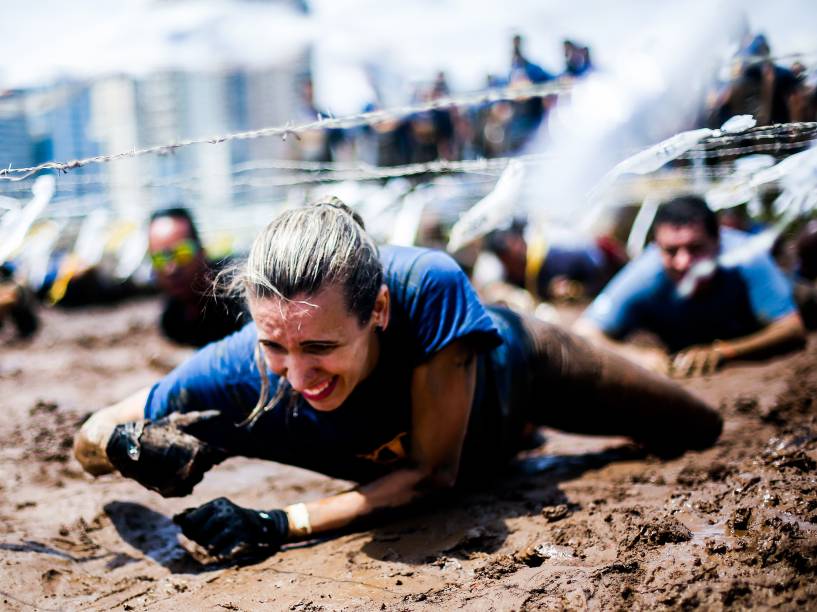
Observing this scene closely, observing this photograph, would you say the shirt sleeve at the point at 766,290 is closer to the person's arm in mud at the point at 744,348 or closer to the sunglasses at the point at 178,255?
the person's arm in mud at the point at 744,348

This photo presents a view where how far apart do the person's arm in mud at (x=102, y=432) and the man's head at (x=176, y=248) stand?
201 cm

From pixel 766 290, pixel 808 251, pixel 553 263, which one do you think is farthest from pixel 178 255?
pixel 808 251

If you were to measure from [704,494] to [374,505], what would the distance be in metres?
0.94

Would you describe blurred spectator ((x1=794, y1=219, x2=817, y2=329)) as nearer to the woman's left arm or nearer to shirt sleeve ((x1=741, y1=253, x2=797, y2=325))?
shirt sleeve ((x1=741, y1=253, x2=797, y2=325))

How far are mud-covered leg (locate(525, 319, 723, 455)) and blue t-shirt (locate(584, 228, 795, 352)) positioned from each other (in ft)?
4.47

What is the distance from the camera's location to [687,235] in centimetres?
387

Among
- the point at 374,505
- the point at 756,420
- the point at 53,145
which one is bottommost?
the point at 756,420

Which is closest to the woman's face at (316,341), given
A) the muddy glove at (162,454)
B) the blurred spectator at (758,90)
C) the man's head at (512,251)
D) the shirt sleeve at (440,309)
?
the shirt sleeve at (440,309)

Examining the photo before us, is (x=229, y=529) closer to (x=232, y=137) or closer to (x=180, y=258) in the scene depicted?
(x=232, y=137)

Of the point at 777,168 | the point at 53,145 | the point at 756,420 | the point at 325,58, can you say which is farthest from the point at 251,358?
the point at 325,58

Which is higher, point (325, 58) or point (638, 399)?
point (325, 58)

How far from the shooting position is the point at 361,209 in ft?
16.0

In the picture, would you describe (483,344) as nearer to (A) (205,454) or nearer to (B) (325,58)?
(A) (205,454)

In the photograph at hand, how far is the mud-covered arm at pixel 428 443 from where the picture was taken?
6.70 ft
